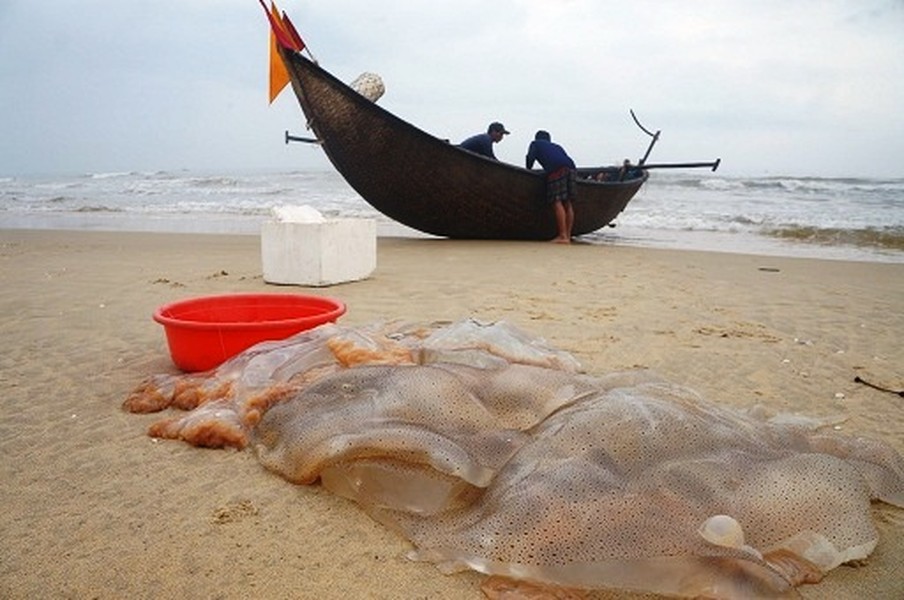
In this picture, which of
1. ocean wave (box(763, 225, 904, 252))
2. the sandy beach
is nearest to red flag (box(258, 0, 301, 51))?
the sandy beach

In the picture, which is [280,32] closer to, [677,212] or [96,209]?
[677,212]

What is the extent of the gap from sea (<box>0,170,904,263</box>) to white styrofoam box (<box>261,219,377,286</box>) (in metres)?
0.34

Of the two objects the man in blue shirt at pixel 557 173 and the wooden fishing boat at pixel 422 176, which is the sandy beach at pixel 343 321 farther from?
the man in blue shirt at pixel 557 173

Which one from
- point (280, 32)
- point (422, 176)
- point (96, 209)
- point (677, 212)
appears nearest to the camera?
point (280, 32)

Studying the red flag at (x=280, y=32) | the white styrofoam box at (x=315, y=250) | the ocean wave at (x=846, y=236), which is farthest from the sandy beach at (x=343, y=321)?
the ocean wave at (x=846, y=236)

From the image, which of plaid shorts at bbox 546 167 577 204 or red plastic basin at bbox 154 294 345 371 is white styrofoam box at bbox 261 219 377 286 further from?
plaid shorts at bbox 546 167 577 204

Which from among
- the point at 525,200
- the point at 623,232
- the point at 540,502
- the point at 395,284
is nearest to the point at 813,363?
the point at 540,502

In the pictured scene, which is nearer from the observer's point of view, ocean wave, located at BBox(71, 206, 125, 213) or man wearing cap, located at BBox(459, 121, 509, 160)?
man wearing cap, located at BBox(459, 121, 509, 160)

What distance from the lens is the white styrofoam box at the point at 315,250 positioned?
18.7ft

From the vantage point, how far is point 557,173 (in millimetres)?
9648

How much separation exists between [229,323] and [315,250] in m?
2.63

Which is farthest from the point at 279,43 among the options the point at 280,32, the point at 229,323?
the point at 229,323

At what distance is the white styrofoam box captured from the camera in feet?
18.7

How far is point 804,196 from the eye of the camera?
21.2 meters
